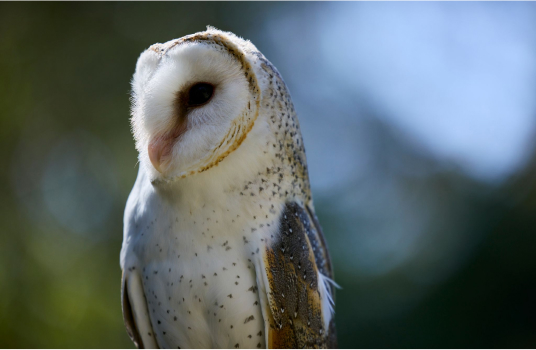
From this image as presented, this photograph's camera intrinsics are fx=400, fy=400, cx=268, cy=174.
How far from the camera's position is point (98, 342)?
2.81 meters

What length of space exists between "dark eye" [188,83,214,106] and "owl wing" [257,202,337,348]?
345mm

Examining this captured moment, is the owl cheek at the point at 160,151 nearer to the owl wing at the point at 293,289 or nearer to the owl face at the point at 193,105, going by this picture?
the owl face at the point at 193,105

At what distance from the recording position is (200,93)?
91 centimetres

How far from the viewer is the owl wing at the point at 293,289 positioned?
953mm

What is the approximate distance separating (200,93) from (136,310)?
61 cm

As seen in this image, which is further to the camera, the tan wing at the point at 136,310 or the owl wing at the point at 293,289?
the tan wing at the point at 136,310

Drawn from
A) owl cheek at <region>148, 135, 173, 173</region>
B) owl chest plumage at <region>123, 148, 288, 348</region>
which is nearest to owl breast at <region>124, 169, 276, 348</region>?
owl chest plumage at <region>123, 148, 288, 348</region>

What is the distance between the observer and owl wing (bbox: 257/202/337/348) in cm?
95

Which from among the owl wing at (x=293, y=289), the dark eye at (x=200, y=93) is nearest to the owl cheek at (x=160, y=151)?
the dark eye at (x=200, y=93)

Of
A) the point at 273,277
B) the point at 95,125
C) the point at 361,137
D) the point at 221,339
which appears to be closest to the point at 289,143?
the point at 273,277

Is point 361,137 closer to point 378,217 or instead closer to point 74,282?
point 378,217

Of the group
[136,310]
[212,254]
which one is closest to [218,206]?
[212,254]

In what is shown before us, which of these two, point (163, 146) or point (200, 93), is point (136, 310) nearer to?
point (163, 146)

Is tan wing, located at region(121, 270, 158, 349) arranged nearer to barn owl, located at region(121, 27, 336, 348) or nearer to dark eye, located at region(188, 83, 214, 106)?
barn owl, located at region(121, 27, 336, 348)
